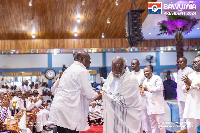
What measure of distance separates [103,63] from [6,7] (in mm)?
6762

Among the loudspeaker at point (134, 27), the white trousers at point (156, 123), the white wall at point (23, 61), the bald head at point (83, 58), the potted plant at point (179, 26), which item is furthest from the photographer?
the white wall at point (23, 61)

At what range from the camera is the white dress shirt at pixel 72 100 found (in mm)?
3424

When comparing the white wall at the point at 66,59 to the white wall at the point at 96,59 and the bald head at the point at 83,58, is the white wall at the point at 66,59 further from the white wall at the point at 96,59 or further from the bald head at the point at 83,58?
the bald head at the point at 83,58

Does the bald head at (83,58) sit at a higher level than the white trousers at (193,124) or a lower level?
higher

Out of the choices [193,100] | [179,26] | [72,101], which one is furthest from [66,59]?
[72,101]

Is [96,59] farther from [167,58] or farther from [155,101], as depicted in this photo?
[155,101]

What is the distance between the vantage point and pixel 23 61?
15.4 meters

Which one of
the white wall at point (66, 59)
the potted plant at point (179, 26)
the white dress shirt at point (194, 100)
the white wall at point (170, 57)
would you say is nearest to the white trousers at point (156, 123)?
the white dress shirt at point (194, 100)

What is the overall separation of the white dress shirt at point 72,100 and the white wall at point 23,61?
12379 mm

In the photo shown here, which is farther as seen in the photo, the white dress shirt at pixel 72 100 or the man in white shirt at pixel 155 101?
the man in white shirt at pixel 155 101

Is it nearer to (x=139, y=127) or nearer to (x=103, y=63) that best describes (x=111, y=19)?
(x=103, y=63)

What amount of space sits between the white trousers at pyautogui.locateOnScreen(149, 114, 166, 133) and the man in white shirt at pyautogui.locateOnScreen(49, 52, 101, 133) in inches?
73.7

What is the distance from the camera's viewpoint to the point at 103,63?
Answer: 15.8 m

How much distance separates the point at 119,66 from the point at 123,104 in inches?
19.8
